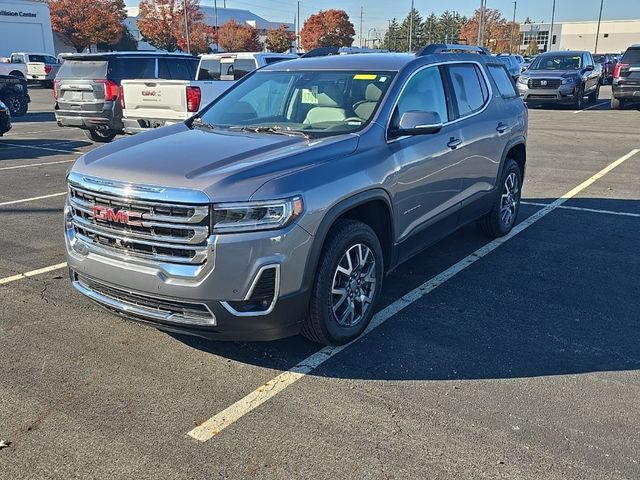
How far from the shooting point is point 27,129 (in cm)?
1706

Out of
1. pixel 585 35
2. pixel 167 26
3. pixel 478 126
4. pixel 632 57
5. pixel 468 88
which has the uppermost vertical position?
pixel 585 35

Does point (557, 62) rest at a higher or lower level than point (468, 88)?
higher

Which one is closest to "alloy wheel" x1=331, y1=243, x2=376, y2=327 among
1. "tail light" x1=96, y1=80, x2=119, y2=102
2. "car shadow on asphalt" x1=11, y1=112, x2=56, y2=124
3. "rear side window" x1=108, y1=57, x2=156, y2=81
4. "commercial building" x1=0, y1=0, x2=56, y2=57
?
"tail light" x1=96, y1=80, x2=119, y2=102

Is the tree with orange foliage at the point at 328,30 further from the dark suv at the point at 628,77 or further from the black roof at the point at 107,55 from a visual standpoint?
the black roof at the point at 107,55

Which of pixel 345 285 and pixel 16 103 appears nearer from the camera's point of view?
pixel 345 285

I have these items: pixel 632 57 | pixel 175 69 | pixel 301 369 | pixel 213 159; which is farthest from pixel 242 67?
pixel 632 57

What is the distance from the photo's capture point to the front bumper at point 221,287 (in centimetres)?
339

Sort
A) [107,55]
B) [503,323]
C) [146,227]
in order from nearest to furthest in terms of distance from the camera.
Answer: [146,227], [503,323], [107,55]

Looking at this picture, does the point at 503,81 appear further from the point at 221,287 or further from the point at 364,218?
the point at 221,287

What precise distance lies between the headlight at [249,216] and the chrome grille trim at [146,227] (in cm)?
7

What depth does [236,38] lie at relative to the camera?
6919 cm

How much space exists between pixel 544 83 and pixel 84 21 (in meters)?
47.8

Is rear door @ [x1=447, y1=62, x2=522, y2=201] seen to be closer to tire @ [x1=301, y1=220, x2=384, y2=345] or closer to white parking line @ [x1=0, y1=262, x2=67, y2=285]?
tire @ [x1=301, y1=220, x2=384, y2=345]

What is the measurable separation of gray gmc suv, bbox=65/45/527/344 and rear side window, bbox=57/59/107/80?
8539 mm
